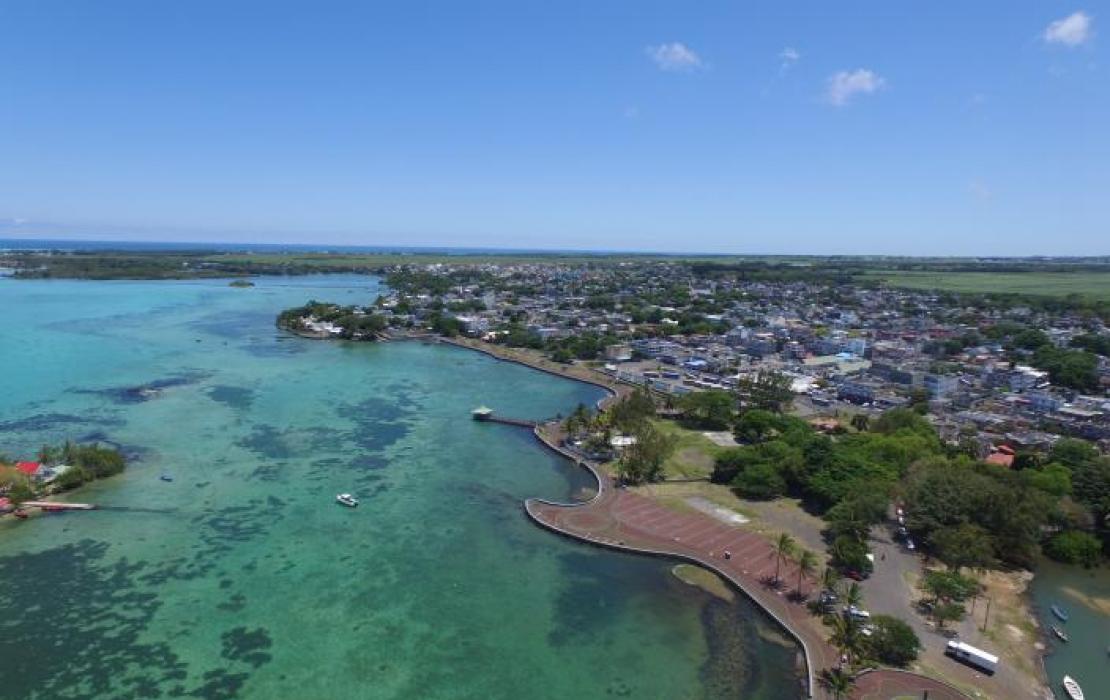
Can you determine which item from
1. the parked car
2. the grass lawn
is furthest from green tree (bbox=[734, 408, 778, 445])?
the parked car

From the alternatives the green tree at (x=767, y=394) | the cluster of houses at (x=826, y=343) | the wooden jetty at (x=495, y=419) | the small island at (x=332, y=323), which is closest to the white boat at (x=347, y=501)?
the wooden jetty at (x=495, y=419)

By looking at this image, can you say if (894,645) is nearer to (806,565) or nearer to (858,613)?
(858,613)

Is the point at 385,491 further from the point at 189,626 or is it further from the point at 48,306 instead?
the point at 48,306

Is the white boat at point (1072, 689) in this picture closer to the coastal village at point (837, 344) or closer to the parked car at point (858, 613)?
the parked car at point (858, 613)

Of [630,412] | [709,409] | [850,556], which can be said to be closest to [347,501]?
[630,412]

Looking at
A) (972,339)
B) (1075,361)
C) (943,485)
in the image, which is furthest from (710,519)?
(972,339)

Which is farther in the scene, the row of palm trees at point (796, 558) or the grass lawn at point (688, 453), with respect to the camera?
the grass lawn at point (688, 453)
